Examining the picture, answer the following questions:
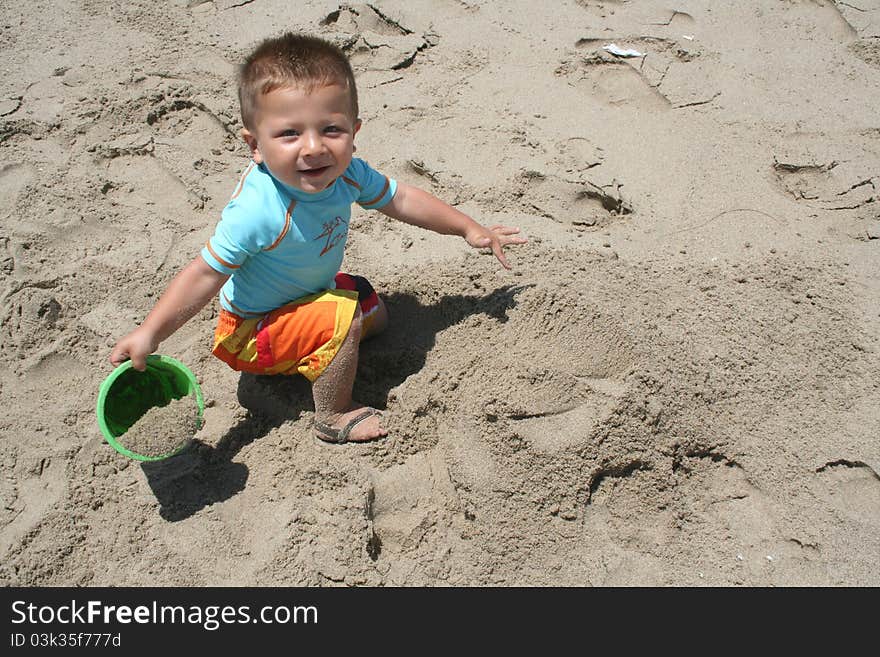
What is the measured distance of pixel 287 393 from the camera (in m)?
2.41

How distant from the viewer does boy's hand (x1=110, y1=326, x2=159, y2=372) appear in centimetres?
198

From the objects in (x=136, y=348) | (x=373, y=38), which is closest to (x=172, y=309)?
(x=136, y=348)

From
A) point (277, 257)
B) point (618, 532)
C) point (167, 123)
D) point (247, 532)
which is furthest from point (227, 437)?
point (167, 123)

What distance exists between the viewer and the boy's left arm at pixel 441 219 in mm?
2457

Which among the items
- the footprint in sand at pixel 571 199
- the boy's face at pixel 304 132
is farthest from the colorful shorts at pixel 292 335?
the footprint in sand at pixel 571 199

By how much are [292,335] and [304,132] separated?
1.90 ft

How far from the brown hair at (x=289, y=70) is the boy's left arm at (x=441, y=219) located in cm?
49

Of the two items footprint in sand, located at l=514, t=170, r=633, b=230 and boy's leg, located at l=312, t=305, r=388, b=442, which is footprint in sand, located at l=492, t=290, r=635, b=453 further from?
footprint in sand, located at l=514, t=170, r=633, b=230

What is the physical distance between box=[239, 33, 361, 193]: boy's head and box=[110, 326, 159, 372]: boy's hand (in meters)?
0.53

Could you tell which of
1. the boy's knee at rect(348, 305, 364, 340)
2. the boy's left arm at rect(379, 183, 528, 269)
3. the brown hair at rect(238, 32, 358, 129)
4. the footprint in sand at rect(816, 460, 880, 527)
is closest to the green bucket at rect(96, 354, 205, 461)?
the boy's knee at rect(348, 305, 364, 340)

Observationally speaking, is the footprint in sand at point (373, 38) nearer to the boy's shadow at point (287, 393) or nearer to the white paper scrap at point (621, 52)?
the white paper scrap at point (621, 52)

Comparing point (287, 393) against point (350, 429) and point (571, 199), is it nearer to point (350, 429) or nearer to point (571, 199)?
point (350, 429)

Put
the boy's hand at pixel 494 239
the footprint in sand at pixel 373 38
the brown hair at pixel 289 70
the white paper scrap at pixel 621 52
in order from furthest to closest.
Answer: the footprint in sand at pixel 373 38, the white paper scrap at pixel 621 52, the boy's hand at pixel 494 239, the brown hair at pixel 289 70

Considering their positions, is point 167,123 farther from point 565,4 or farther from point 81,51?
point 565,4
